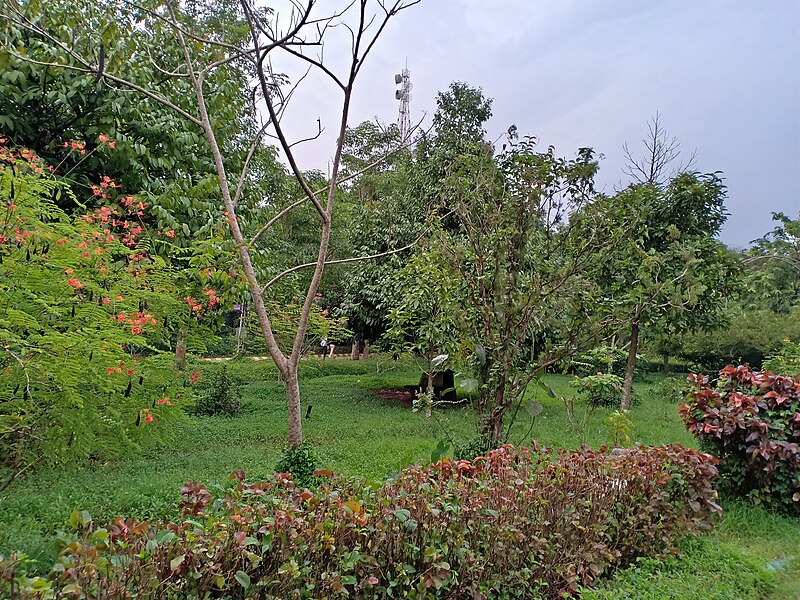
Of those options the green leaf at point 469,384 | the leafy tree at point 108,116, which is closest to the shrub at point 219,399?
the leafy tree at point 108,116

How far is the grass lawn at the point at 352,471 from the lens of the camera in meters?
2.64

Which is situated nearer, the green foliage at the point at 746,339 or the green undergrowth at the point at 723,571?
the green undergrowth at the point at 723,571

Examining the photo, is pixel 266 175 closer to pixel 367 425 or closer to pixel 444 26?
pixel 367 425

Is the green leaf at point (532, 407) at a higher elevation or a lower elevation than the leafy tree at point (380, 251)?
lower

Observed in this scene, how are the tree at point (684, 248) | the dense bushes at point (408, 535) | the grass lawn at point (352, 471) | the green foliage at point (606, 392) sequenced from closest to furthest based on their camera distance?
the dense bushes at point (408, 535) → the grass lawn at point (352, 471) → the tree at point (684, 248) → the green foliage at point (606, 392)

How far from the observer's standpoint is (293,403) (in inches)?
147

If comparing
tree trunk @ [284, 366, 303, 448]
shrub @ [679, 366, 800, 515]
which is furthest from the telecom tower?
tree trunk @ [284, 366, 303, 448]

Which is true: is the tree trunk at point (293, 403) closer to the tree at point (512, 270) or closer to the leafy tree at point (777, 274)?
the tree at point (512, 270)

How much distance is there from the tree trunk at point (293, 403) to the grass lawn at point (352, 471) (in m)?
0.86

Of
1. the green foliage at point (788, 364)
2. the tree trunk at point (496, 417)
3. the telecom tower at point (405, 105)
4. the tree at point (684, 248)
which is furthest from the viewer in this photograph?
the telecom tower at point (405, 105)

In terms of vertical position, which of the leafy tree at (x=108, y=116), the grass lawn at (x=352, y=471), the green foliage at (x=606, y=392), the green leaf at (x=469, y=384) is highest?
the leafy tree at (x=108, y=116)

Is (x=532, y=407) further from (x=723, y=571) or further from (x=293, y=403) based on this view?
(x=293, y=403)

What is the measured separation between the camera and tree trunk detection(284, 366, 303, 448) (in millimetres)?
3640

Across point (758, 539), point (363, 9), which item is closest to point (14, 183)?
point (363, 9)
